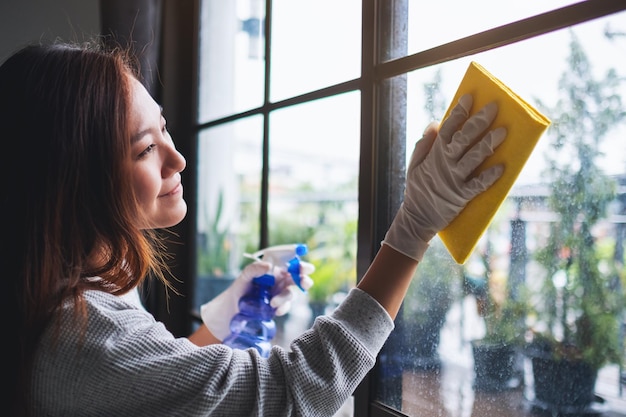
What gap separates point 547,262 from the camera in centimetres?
73

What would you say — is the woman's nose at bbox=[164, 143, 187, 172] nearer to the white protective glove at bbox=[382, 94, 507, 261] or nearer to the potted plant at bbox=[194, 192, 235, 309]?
the white protective glove at bbox=[382, 94, 507, 261]

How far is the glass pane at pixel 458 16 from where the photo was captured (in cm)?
76

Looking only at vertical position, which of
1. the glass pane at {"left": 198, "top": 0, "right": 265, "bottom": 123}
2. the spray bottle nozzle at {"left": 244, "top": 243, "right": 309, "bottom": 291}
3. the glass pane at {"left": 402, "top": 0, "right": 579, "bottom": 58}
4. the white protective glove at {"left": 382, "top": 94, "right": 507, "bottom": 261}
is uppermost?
the glass pane at {"left": 198, "top": 0, "right": 265, "bottom": 123}

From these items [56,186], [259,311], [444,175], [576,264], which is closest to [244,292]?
[259,311]

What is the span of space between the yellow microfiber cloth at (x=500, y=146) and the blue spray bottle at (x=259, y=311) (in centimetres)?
44

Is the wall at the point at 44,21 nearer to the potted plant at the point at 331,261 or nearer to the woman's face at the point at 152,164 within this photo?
the woman's face at the point at 152,164

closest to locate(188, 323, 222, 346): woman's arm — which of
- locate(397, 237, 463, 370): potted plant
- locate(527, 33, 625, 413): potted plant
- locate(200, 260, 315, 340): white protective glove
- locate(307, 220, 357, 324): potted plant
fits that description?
locate(200, 260, 315, 340): white protective glove

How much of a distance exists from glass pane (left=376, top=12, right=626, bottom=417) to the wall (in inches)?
53.2

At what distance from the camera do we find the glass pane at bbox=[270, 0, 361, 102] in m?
1.13

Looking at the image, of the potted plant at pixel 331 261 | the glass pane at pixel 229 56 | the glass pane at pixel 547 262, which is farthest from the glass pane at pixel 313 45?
the potted plant at pixel 331 261

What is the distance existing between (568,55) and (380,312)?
0.44 meters

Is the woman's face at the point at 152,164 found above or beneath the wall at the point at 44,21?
beneath

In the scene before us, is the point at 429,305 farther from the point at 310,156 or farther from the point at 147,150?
the point at 310,156

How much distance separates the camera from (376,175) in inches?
39.0
